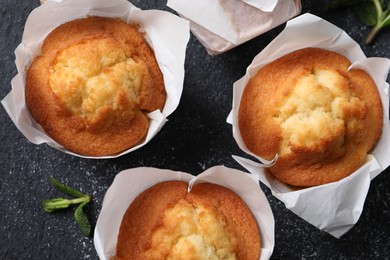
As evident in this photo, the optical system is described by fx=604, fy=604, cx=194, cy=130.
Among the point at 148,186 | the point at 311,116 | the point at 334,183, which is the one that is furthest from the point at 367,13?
the point at 148,186

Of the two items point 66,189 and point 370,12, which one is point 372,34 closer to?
point 370,12

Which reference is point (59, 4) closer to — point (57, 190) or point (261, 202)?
point (57, 190)

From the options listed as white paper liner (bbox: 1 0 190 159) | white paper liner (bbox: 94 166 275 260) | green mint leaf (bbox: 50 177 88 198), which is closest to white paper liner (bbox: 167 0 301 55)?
white paper liner (bbox: 1 0 190 159)

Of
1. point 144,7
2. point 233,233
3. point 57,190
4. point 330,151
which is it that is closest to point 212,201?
point 233,233

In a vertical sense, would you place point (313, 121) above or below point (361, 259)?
above

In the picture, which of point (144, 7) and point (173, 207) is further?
point (144, 7)
